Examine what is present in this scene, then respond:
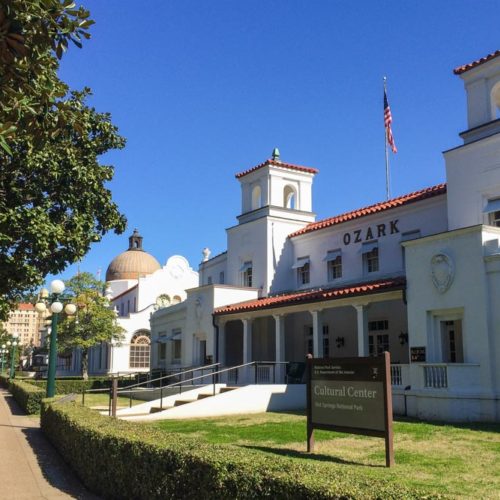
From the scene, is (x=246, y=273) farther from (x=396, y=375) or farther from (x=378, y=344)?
(x=396, y=375)

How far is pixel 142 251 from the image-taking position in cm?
6581

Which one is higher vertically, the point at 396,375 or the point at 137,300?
the point at 137,300

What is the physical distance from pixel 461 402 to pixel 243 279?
54.1ft

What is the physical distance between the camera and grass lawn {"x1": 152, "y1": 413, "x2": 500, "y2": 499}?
28.7 ft

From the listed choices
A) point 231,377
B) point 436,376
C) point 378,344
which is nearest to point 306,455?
point 436,376

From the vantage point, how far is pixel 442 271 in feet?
55.1

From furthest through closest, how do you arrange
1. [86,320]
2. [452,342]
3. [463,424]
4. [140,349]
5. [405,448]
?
[140,349], [86,320], [452,342], [463,424], [405,448]

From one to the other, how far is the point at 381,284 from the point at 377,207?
6023 mm

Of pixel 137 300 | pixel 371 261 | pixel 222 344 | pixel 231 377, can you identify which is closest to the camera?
pixel 371 261

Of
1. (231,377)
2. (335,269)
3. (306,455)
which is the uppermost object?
(335,269)

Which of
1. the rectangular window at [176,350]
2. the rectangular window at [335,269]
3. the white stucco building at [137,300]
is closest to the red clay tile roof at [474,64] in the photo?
the rectangular window at [335,269]

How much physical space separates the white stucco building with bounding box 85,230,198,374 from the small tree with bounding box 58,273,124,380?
11.3 ft

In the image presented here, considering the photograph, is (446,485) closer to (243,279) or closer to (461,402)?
(461,402)

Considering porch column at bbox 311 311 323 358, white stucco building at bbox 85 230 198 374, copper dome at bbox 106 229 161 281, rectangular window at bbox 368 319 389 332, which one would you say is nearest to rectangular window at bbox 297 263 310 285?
rectangular window at bbox 368 319 389 332
